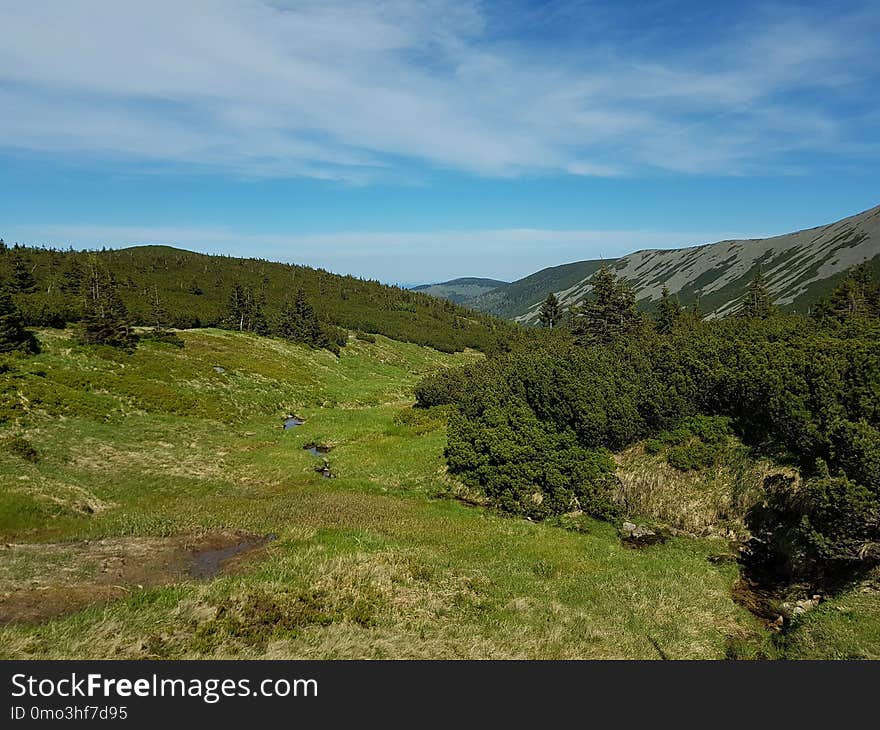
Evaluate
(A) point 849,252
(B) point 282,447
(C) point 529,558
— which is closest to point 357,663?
(C) point 529,558

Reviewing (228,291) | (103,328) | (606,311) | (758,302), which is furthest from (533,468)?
(228,291)

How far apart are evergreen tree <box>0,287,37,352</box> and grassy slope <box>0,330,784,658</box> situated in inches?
80.2

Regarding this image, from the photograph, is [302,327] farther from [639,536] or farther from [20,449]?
[639,536]

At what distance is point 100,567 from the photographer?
45.5ft

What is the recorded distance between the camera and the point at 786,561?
17.3m

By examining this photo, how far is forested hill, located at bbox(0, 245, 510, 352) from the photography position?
9294 centimetres

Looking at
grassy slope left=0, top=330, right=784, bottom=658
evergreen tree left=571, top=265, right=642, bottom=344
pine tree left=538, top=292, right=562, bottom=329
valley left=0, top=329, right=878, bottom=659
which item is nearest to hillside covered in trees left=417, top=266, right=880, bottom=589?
valley left=0, top=329, right=878, bottom=659

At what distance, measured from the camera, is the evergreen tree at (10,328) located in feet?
128

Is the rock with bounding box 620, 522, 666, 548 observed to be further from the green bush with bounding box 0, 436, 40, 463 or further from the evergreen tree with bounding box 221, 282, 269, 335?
the evergreen tree with bounding box 221, 282, 269, 335

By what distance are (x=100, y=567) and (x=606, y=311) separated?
50997mm

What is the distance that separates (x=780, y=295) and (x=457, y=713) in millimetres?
196585

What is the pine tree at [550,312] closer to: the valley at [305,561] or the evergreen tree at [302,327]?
the evergreen tree at [302,327]

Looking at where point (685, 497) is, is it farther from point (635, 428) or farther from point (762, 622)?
point (762, 622)

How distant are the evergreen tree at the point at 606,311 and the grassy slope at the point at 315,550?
25725 millimetres
